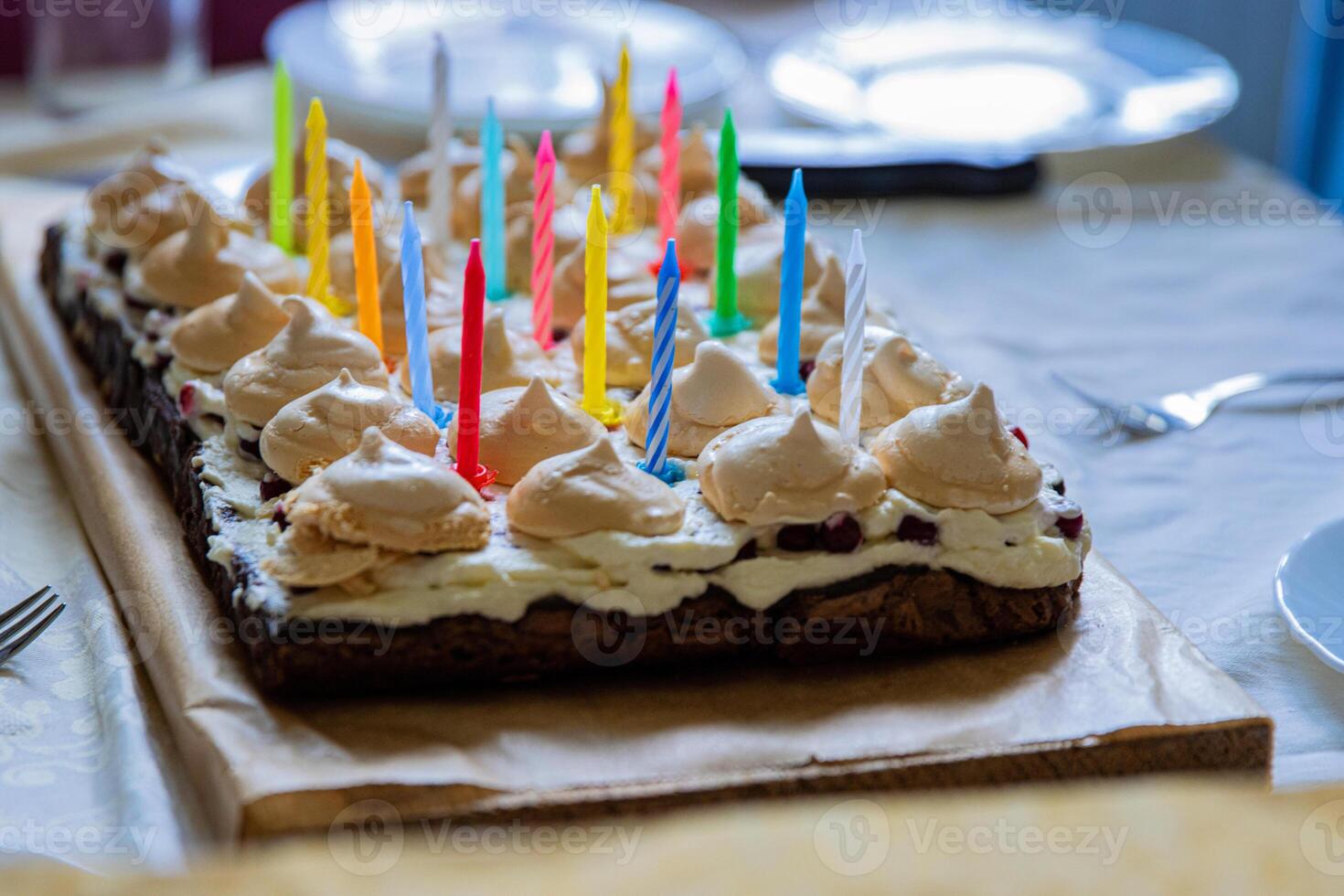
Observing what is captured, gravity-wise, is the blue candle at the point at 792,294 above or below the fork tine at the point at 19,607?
above

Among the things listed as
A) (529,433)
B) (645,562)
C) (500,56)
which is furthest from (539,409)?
(500,56)

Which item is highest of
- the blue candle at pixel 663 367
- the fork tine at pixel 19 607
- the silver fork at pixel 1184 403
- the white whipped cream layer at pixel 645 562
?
the blue candle at pixel 663 367

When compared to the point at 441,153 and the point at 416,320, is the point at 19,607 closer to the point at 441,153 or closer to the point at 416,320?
the point at 416,320

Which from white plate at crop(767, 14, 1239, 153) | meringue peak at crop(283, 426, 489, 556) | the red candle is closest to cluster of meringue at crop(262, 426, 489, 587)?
meringue peak at crop(283, 426, 489, 556)

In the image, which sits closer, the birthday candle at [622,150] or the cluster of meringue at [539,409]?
the cluster of meringue at [539,409]

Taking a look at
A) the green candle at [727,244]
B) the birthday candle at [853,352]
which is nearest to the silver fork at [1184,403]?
the green candle at [727,244]

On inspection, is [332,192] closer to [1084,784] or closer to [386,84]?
[386,84]

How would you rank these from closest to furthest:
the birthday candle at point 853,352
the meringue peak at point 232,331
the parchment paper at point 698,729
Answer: the parchment paper at point 698,729 < the birthday candle at point 853,352 < the meringue peak at point 232,331

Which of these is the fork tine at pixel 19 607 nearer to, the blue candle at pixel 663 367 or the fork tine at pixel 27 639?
the fork tine at pixel 27 639
